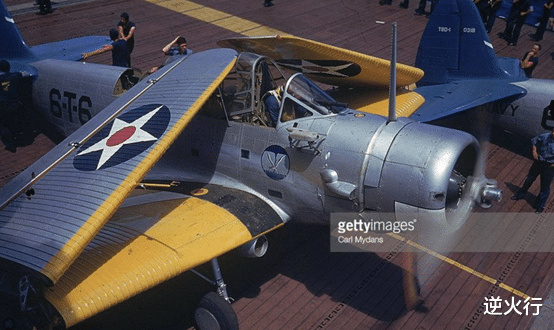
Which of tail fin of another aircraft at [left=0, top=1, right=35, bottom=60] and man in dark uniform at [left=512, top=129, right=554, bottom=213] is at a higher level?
tail fin of another aircraft at [left=0, top=1, right=35, bottom=60]

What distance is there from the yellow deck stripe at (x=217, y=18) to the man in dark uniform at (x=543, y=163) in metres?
10.5

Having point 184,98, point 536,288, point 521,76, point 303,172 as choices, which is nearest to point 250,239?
point 303,172

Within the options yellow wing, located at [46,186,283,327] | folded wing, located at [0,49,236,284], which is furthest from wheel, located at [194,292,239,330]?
folded wing, located at [0,49,236,284]

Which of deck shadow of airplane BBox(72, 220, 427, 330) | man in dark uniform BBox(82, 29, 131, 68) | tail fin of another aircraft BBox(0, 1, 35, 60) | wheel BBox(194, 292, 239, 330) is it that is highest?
tail fin of another aircraft BBox(0, 1, 35, 60)

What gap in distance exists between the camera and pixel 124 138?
7.57m

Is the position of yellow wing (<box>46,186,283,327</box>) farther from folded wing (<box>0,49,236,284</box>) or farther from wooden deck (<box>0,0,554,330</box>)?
wooden deck (<box>0,0,554,330</box>)

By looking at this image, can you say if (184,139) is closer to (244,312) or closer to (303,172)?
(303,172)

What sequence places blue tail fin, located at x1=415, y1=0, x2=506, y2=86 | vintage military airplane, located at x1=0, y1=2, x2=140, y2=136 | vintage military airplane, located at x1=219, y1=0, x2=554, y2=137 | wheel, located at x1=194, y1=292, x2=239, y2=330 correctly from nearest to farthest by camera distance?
wheel, located at x1=194, y1=292, x2=239, y2=330 < vintage military airplane, located at x1=0, y1=2, x2=140, y2=136 < vintage military airplane, located at x1=219, y1=0, x2=554, y2=137 < blue tail fin, located at x1=415, y1=0, x2=506, y2=86

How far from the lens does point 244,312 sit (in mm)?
7969

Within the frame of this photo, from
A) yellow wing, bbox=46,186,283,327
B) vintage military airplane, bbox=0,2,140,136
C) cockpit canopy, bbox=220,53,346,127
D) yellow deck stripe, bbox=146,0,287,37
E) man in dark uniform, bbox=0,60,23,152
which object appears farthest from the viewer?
yellow deck stripe, bbox=146,0,287,37

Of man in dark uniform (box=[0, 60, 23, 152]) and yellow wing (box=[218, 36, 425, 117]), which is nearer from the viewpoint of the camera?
yellow wing (box=[218, 36, 425, 117])

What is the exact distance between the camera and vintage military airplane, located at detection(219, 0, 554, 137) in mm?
10430

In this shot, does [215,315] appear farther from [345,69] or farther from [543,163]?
[543,163]

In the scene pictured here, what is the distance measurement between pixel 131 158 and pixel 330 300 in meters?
3.53
